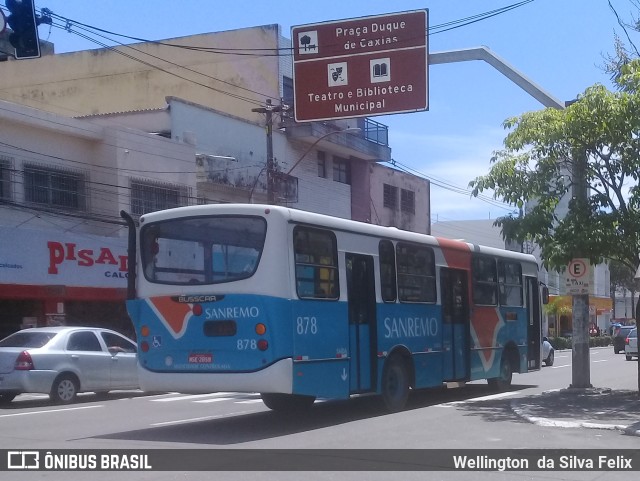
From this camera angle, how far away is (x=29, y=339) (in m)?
18.4

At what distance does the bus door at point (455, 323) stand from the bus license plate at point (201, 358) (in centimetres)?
582

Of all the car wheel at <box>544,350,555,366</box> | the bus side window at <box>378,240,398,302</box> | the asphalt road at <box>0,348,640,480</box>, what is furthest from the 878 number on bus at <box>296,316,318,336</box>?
the car wheel at <box>544,350,555,366</box>

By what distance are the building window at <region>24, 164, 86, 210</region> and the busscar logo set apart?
16219mm

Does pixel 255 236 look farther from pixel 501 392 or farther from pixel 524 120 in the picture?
pixel 501 392

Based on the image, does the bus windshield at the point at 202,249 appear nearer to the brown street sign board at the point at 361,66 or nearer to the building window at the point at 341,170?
the brown street sign board at the point at 361,66

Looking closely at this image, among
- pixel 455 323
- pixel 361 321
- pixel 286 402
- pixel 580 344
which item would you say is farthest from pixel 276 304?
pixel 580 344

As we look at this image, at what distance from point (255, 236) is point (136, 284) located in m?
2.26

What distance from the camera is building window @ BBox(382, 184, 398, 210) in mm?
44750

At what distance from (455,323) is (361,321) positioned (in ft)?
12.1

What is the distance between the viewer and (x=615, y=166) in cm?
1720

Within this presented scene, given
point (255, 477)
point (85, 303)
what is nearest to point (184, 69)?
point (85, 303)

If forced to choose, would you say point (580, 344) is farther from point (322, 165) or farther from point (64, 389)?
point (322, 165)

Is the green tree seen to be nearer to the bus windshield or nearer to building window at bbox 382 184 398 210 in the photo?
the bus windshield

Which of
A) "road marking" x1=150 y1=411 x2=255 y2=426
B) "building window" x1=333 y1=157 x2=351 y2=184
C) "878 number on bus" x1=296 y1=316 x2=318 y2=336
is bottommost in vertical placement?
"road marking" x1=150 y1=411 x2=255 y2=426
